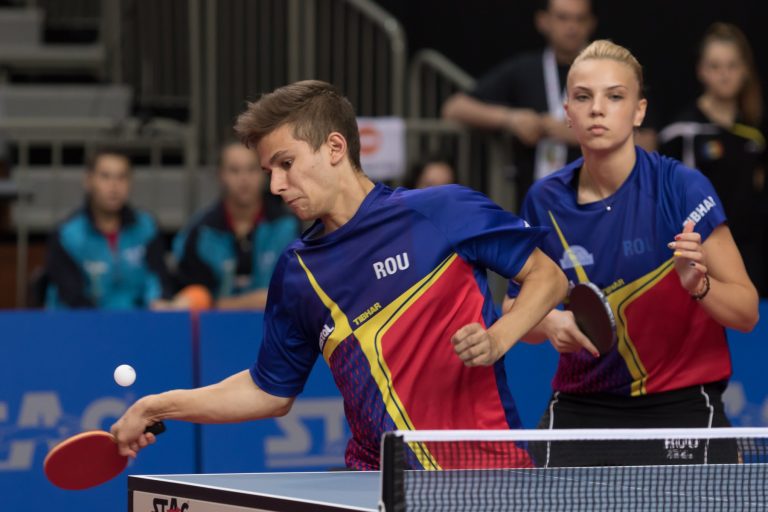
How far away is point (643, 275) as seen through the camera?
455 centimetres

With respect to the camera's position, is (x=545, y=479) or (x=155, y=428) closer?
(x=545, y=479)

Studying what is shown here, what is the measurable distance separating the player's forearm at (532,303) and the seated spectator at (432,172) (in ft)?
14.4

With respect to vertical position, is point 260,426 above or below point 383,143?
below

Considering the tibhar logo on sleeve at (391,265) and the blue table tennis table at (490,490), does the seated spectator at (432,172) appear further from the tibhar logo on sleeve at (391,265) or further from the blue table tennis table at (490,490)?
the blue table tennis table at (490,490)

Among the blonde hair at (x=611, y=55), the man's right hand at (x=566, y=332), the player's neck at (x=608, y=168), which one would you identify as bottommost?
the man's right hand at (x=566, y=332)

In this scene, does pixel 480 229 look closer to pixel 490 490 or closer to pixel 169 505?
pixel 490 490

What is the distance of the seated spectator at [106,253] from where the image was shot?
7.84m

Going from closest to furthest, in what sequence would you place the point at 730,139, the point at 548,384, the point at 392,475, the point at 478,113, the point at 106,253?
1. the point at 392,475
2. the point at 548,384
3. the point at 730,139
4. the point at 106,253
5. the point at 478,113

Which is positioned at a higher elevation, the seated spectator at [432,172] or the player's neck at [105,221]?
the seated spectator at [432,172]

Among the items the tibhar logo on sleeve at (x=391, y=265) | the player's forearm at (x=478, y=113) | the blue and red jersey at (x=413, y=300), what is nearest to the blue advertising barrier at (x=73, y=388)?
the player's forearm at (x=478, y=113)

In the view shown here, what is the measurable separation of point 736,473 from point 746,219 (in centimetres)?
441

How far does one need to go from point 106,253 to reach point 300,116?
170 inches

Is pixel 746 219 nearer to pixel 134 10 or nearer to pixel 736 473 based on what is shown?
pixel 736 473

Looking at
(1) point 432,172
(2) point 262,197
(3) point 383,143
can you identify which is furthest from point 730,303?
(3) point 383,143
